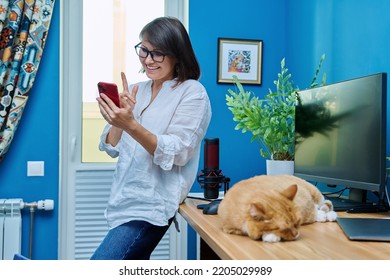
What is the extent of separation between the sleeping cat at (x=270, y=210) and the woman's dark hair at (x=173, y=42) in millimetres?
500

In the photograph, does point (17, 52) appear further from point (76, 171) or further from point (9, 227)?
point (9, 227)

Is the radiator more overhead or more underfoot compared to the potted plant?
more underfoot

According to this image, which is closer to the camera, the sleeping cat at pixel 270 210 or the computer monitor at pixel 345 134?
the sleeping cat at pixel 270 210

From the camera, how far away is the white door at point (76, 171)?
8.20 ft

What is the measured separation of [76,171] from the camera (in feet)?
8.25

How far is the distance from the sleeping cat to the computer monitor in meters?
0.22

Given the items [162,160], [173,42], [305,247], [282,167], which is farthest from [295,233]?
[282,167]

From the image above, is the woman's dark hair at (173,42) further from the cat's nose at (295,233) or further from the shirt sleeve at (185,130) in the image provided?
the cat's nose at (295,233)

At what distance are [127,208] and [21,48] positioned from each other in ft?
4.42

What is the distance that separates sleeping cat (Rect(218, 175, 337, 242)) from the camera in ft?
3.28

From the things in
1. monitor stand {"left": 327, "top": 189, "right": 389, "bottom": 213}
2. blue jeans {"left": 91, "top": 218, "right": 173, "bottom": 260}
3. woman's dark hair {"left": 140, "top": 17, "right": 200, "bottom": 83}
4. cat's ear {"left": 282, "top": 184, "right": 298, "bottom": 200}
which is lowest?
blue jeans {"left": 91, "top": 218, "right": 173, "bottom": 260}

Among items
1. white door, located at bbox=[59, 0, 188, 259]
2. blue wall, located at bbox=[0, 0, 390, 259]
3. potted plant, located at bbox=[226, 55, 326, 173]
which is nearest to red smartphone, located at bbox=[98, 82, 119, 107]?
potted plant, located at bbox=[226, 55, 326, 173]

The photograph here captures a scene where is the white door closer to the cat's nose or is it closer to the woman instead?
the woman

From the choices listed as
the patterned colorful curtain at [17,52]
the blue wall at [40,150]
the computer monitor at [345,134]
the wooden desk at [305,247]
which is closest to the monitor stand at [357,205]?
the computer monitor at [345,134]
